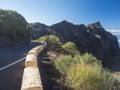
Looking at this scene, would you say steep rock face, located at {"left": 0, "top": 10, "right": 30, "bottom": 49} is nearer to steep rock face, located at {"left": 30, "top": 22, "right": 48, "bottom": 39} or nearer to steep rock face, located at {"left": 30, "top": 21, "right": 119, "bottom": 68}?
steep rock face, located at {"left": 30, "top": 22, "right": 48, "bottom": 39}

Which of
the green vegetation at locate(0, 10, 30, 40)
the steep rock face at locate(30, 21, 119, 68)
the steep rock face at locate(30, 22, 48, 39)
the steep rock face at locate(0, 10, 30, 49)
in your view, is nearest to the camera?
the steep rock face at locate(0, 10, 30, 49)

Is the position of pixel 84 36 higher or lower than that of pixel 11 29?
lower

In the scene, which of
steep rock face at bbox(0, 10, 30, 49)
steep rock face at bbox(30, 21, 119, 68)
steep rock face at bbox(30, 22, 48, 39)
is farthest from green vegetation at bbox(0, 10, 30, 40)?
steep rock face at bbox(30, 21, 119, 68)

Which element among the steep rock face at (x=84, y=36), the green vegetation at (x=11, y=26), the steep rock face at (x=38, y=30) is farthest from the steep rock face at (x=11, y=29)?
the steep rock face at (x=84, y=36)

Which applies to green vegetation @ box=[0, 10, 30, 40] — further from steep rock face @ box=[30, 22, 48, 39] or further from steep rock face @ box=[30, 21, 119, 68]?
steep rock face @ box=[30, 21, 119, 68]

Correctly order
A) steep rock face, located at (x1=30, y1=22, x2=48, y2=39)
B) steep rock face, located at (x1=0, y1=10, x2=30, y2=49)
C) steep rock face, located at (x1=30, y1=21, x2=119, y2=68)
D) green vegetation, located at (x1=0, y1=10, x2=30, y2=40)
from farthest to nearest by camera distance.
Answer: steep rock face, located at (x1=30, y1=21, x2=119, y2=68)
steep rock face, located at (x1=30, y1=22, x2=48, y2=39)
green vegetation, located at (x1=0, y1=10, x2=30, y2=40)
steep rock face, located at (x1=0, y1=10, x2=30, y2=49)

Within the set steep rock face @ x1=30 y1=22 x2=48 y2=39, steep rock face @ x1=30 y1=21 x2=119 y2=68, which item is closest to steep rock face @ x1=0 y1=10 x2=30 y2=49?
steep rock face @ x1=30 y1=22 x2=48 y2=39

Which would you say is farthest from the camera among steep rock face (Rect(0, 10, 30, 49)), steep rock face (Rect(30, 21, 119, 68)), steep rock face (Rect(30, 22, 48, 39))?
steep rock face (Rect(30, 21, 119, 68))

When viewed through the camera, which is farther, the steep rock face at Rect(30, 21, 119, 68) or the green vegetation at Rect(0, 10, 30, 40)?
the steep rock face at Rect(30, 21, 119, 68)

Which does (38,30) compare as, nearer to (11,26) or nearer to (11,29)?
(11,26)

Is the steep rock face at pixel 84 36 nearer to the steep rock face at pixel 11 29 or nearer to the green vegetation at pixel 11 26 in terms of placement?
the green vegetation at pixel 11 26

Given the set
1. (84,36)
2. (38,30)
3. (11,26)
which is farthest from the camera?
(84,36)

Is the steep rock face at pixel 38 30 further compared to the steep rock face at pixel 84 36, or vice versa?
the steep rock face at pixel 84 36

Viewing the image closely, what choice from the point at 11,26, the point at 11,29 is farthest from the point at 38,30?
the point at 11,29
